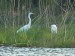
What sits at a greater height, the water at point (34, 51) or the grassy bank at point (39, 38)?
the grassy bank at point (39, 38)

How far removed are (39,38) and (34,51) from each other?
4.99 feet

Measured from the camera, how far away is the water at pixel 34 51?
35.0ft

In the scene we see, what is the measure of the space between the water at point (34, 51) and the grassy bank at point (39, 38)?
18.7 inches

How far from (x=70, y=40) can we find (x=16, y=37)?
4.95ft

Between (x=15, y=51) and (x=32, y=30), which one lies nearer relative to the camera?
(x=15, y=51)

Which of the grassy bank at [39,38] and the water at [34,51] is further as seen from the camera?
the grassy bank at [39,38]

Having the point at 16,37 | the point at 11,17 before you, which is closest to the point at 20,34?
the point at 16,37

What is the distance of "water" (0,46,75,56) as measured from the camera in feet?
35.0

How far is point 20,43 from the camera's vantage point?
12.6 meters

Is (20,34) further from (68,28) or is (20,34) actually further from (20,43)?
(68,28)

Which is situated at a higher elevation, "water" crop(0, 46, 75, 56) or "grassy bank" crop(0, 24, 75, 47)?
"grassy bank" crop(0, 24, 75, 47)

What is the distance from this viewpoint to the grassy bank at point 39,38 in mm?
12445

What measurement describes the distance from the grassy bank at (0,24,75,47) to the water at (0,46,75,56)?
476 millimetres

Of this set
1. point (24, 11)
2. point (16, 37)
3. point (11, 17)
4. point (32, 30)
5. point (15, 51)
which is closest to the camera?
point (15, 51)
